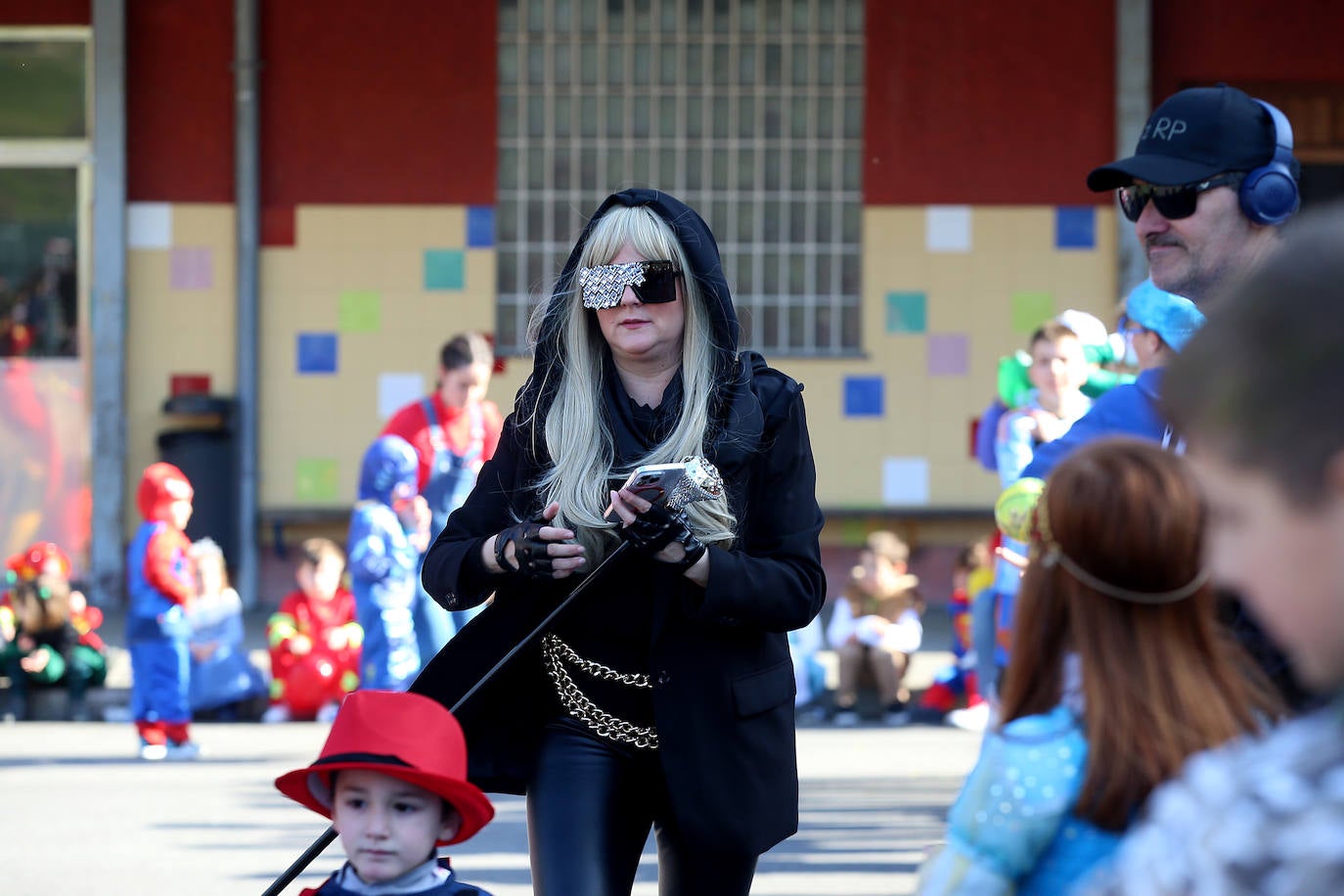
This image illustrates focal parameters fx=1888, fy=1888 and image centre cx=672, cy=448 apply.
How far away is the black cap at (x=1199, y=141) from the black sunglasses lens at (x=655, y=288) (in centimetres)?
82

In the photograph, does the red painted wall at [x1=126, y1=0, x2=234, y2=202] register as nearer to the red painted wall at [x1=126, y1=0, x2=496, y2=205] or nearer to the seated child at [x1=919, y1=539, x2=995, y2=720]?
the red painted wall at [x1=126, y1=0, x2=496, y2=205]

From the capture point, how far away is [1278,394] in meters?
1.29

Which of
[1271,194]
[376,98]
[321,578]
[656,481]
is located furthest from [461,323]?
[1271,194]

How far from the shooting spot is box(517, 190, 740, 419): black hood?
142 inches

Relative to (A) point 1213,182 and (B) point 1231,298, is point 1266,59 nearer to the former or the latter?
(A) point 1213,182

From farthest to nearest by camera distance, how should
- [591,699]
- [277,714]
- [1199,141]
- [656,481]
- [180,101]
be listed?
[180,101] < [277,714] < [591,699] < [656,481] < [1199,141]

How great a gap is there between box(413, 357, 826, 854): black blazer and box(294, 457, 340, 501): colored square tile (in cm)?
1049

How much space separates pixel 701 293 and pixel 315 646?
7009 millimetres

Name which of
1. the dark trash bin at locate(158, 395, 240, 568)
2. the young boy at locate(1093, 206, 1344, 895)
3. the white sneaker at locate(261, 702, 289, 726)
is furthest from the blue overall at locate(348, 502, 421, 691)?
the young boy at locate(1093, 206, 1344, 895)

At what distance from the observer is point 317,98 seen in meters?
13.9

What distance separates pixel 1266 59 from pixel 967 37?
7.33 ft

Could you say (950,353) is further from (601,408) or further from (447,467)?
(601,408)

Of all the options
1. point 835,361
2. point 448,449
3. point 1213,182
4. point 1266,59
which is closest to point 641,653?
point 1213,182

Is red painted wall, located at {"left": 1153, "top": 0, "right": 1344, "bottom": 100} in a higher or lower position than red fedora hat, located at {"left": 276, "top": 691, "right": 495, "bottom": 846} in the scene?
higher
